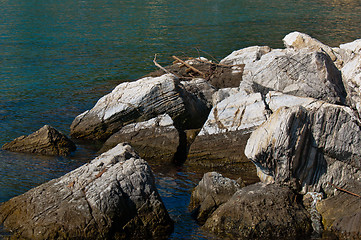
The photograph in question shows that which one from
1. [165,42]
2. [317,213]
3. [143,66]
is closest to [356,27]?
[165,42]

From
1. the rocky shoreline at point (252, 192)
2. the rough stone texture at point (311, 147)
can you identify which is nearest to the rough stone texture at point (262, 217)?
the rocky shoreline at point (252, 192)

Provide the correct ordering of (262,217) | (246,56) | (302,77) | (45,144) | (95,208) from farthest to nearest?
(246,56), (45,144), (302,77), (262,217), (95,208)

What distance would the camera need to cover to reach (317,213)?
9.89 m

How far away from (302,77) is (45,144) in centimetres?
865

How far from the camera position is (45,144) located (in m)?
14.6

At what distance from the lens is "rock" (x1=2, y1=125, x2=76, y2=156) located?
14.6 metres

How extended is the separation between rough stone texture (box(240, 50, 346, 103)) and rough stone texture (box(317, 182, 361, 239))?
405 cm

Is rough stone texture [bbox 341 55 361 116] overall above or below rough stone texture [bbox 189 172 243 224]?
above

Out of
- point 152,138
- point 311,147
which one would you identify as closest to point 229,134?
point 152,138

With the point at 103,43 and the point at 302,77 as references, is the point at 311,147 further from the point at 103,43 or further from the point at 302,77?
the point at 103,43

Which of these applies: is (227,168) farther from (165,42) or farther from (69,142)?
(165,42)

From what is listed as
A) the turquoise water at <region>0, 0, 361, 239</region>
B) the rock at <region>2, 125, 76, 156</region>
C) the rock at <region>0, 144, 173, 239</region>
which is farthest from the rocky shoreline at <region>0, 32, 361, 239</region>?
the rock at <region>2, 125, 76, 156</region>

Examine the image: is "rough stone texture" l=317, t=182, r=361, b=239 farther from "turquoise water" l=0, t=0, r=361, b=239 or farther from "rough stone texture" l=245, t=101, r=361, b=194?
"turquoise water" l=0, t=0, r=361, b=239

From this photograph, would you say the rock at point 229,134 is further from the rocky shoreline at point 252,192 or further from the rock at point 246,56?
the rock at point 246,56
